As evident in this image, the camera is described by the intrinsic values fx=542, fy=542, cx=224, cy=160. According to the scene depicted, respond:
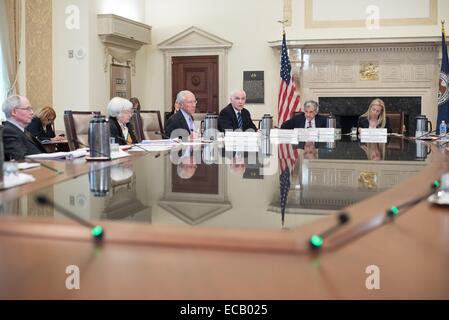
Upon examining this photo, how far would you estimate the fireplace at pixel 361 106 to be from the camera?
9562mm

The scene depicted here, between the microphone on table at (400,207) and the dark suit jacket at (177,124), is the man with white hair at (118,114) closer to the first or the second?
the dark suit jacket at (177,124)

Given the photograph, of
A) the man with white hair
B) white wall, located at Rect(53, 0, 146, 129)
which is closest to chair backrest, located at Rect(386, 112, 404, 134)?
the man with white hair

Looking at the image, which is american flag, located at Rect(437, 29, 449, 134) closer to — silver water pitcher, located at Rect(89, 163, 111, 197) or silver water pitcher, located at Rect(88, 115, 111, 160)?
silver water pitcher, located at Rect(88, 115, 111, 160)

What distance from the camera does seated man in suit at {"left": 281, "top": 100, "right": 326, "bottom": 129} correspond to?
20.7 ft

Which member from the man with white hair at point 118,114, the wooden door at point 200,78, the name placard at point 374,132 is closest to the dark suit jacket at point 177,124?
the man with white hair at point 118,114

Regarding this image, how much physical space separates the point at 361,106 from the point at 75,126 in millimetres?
6434

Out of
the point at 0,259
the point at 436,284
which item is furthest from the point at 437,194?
the point at 0,259

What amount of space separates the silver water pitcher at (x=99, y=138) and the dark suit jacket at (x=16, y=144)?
645 mm

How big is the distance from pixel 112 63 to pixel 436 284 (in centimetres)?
895

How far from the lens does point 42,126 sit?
698cm

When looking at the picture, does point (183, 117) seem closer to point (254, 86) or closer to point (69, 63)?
point (69, 63)

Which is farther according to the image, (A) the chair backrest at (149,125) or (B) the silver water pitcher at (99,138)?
(A) the chair backrest at (149,125)

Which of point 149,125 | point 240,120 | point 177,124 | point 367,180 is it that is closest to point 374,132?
point 240,120
